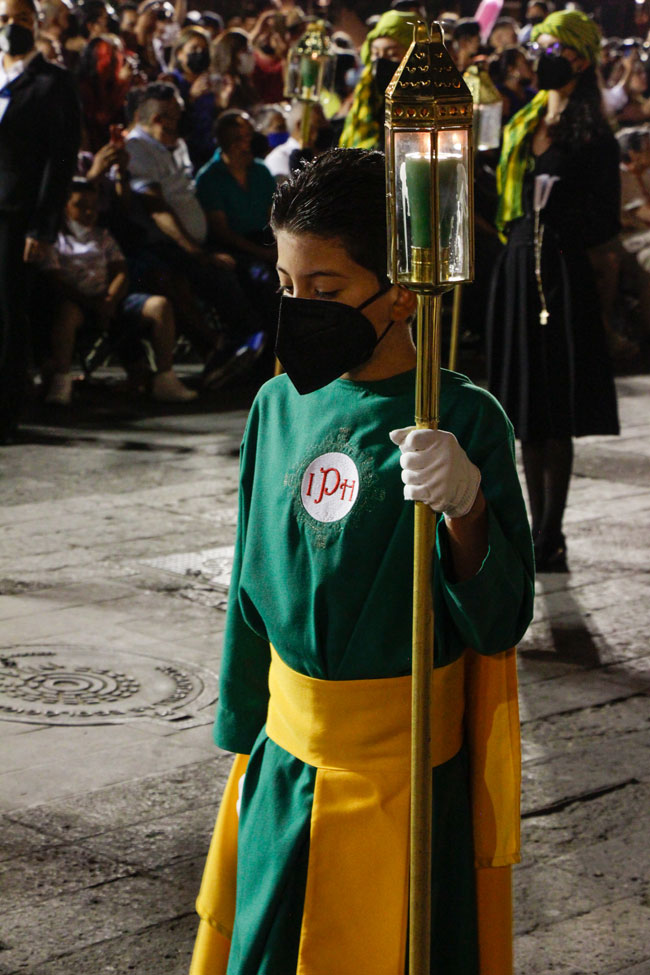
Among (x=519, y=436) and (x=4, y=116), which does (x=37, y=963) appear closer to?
(x=519, y=436)

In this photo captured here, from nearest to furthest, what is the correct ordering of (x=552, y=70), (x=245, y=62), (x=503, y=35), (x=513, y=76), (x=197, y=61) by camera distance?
1. (x=552, y=70)
2. (x=197, y=61)
3. (x=245, y=62)
4. (x=513, y=76)
5. (x=503, y=35)

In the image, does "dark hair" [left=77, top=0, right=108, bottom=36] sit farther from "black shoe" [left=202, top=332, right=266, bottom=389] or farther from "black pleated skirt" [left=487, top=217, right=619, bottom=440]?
"black pleated skirt" [left=487, top=217, right=619, bottom=440]

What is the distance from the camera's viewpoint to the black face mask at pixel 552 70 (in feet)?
19.7

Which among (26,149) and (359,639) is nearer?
(359,639)

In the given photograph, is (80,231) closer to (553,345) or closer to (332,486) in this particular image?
(553,345)

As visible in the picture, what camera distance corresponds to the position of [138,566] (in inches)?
247

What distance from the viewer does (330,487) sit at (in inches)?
86.4

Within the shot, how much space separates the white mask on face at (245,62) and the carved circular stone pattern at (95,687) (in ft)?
29.7

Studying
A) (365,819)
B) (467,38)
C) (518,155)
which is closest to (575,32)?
(518,155)

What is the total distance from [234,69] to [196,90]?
67cm

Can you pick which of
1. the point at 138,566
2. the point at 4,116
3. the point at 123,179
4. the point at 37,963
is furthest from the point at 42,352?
the point at 37,963

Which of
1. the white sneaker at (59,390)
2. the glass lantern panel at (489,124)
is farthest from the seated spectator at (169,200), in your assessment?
the glass lantern panel at (489,124)

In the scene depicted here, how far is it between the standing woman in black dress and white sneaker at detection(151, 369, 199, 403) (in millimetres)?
4497

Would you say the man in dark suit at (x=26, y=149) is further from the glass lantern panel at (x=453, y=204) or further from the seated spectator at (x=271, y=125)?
the glass lantern panel at (x=453, y=204)
